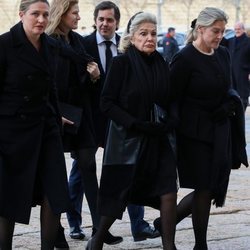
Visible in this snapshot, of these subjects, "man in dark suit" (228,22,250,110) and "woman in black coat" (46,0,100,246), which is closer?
"woman in black coat" (46,0,100,246)

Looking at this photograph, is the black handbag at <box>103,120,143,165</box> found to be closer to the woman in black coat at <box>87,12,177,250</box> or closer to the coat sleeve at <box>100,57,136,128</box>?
the woman in black coat at <box>87,12,177,250</box>

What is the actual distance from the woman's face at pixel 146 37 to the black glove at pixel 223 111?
2.19ft

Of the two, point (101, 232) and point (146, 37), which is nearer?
point (146, 37)

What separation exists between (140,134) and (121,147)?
0.52 ft

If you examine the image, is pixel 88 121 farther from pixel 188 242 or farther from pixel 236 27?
pixel 236 27

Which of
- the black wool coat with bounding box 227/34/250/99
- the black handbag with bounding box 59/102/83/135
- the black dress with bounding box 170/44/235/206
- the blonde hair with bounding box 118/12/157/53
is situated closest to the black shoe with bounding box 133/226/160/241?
the black dress with bounding box 170/44/235/206

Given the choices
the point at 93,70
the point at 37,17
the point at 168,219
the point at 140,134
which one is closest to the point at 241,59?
the point at 93,70

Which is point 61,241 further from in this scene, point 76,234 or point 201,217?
point 201,217

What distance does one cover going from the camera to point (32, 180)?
19.9 feet

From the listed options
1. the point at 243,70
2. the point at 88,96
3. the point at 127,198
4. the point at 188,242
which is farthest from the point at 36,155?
the point at 243,70

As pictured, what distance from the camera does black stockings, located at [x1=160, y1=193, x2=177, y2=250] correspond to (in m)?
6.36

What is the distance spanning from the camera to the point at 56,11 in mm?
7027

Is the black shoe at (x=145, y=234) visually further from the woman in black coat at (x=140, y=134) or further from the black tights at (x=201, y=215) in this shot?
the woman in black coat at (x=140, y=134)

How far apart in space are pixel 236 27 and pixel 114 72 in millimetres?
10626
